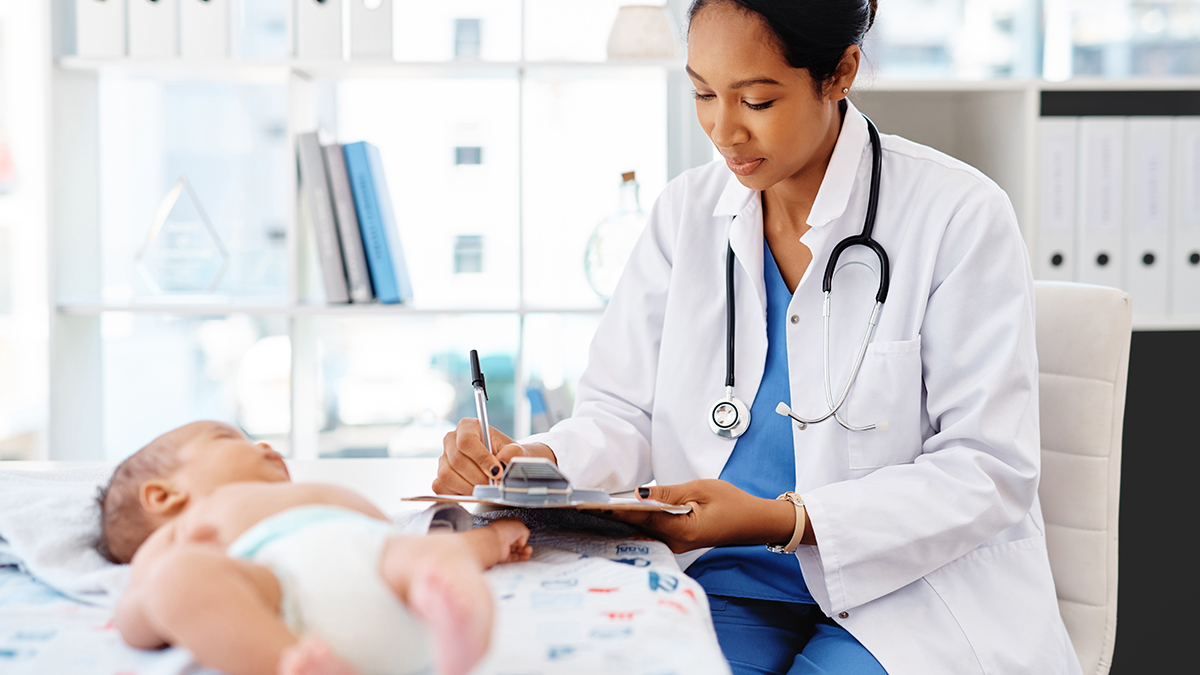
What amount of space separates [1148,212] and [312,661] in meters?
1.87

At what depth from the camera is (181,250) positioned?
6.68ft

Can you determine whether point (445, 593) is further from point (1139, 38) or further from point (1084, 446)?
point (1139, 38)

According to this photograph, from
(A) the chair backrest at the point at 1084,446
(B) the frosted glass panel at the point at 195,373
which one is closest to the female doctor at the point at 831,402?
(A) the chair backrest at the point at 1084,446

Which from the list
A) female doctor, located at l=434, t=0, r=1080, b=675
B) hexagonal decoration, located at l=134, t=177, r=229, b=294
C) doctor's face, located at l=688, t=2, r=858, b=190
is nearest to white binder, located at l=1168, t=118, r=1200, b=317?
female doctor, located at l=434, t=0, r=1080, b=675

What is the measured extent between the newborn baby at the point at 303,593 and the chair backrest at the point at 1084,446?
0.92 metres

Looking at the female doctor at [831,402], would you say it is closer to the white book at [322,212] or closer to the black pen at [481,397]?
the black pen at [481,397]

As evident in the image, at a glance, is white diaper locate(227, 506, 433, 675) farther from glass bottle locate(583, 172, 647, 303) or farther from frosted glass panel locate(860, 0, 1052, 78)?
frosted glass panel locate(860, 0, 1052, 78)

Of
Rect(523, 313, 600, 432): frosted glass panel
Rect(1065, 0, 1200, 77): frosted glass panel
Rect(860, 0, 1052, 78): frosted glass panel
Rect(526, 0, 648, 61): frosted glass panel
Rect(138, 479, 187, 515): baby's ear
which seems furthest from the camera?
Rect(523, 313, 600, 432): frosted glass panel

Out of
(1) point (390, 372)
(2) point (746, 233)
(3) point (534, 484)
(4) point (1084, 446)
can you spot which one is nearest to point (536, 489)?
(3) point (534, 484)

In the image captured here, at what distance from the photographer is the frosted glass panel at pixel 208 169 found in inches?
92.4

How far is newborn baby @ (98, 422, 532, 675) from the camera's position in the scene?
1.77 ft

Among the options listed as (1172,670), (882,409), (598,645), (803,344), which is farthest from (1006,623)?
(1172,670)

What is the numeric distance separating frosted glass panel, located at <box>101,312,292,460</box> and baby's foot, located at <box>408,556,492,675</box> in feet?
6.63

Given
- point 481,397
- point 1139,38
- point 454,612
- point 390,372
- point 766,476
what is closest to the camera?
point 454,612
